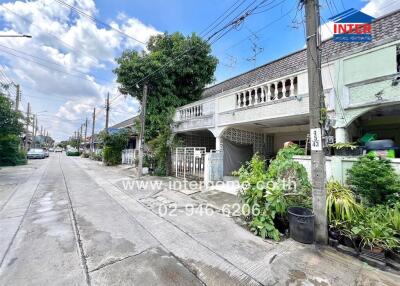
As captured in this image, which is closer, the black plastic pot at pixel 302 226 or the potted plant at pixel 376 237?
the potted plant at pixel 376 237

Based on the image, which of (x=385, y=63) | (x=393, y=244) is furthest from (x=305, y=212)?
(x=385, y=63)

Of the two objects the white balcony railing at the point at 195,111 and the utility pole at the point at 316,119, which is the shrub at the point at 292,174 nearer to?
the utility pole at the point at 316,119

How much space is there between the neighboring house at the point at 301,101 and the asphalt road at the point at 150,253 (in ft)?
9.01

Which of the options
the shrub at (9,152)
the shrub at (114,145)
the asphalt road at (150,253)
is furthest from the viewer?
the shrub at (114,145)

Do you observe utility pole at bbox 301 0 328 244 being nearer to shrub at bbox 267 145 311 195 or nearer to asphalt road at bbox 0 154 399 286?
asphalt road at bbox 0 154 399 286

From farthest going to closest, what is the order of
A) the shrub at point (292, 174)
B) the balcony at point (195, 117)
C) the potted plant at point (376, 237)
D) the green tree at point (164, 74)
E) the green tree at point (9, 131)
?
the green tree at point (9, 131)
the green tree at point (164, 74)
the balcony at point (195, 117)
the shrub at point (292, 174)
the potted plant at point (376, 237)

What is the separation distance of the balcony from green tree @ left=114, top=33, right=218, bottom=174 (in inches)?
25.0

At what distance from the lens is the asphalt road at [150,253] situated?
2.79 metres

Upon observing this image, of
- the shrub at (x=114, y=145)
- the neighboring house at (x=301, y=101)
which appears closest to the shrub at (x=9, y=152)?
the shrub at (x=114, y=145)

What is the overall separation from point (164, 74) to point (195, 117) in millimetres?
3621

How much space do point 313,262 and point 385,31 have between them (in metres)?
6.49

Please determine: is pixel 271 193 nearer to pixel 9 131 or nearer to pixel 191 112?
pixel 191 112

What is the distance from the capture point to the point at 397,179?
405 centimetres

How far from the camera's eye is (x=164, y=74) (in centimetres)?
1179
